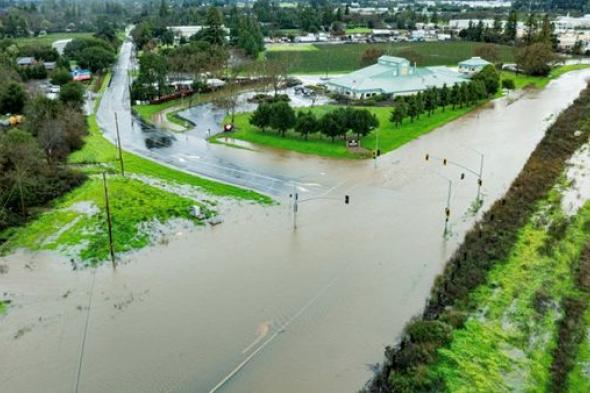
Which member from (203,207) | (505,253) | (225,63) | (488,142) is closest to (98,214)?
(203,207)

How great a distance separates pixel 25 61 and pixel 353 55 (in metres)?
39.6

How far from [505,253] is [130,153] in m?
21.2

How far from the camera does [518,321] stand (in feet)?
51.0

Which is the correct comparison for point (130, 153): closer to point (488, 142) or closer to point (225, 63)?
point (488, 142)

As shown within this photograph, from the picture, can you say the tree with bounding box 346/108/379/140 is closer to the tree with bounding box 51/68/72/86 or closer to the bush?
the bush

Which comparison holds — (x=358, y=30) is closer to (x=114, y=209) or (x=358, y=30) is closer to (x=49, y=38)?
(x=49, y=38)

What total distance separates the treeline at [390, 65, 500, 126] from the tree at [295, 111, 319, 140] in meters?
6.41

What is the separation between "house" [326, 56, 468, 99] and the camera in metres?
47.2

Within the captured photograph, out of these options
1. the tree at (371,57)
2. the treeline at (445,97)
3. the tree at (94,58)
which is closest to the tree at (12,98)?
the tree at (94,58)

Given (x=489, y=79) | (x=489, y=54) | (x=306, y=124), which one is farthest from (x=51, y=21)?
(x=306, y=124)

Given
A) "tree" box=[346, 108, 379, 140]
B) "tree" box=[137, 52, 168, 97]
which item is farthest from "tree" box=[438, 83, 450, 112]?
"tree" box=[137, 52, 168, 97]

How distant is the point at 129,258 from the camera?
20.0 metres

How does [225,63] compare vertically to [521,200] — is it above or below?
above

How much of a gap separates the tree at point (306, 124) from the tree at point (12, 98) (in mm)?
20188
